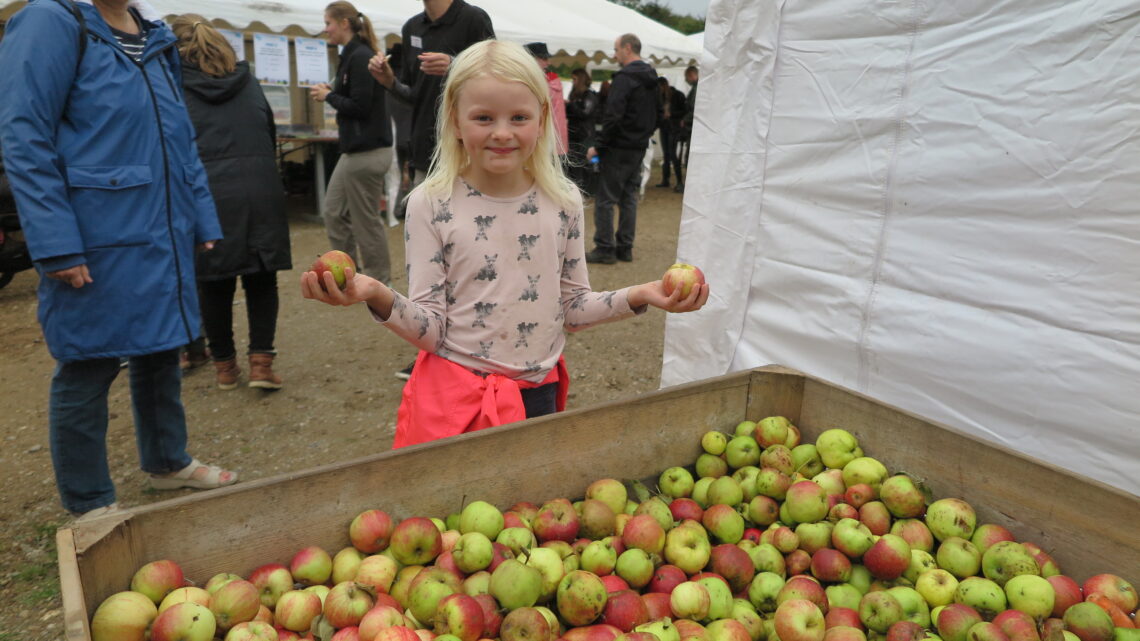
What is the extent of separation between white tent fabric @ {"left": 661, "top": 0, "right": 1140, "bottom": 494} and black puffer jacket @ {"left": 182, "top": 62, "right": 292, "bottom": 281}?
94.8 inches

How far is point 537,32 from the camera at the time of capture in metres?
10.9

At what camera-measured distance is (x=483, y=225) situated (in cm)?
218

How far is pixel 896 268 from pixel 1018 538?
1283mm

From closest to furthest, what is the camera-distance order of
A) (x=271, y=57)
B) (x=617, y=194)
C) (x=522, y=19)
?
(x=617, y=194), (x=271, y=57), (x=522, y=19)

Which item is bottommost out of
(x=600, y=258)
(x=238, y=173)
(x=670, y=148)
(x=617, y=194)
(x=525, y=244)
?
(x=600, y=258)

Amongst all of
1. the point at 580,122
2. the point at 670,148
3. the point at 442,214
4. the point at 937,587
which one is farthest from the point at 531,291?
the point at 670,148

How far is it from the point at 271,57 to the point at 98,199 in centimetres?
693

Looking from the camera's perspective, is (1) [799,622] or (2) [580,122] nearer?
(1) [799,622]

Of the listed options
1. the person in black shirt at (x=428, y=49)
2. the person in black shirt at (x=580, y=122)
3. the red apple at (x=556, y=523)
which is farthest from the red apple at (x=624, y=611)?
the person in black shirt at (x=580, y=122)

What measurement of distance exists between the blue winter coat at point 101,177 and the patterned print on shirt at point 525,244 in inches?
58.7

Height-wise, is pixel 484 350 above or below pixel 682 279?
below

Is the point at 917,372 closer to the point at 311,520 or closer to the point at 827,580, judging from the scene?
the point at 827,580

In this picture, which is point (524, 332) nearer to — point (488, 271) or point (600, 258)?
point (488, 271)

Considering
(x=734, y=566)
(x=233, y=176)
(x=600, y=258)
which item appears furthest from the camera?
(x=600, y=258)
